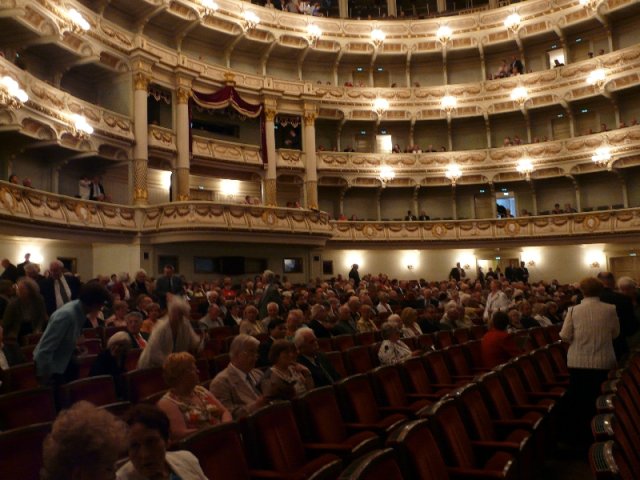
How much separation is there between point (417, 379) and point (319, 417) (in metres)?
1.75

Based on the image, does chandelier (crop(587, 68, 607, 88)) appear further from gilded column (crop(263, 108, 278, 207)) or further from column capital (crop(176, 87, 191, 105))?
column capital (crop(176, 87, 191, 105))

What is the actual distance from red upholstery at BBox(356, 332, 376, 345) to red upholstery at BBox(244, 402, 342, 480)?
378 cm

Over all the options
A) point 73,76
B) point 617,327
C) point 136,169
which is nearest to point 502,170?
point 136,169

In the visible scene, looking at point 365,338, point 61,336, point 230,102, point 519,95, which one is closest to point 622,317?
point 365,338

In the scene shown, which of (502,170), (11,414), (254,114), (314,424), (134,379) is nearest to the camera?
(11,414)

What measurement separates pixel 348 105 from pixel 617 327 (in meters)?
20.7

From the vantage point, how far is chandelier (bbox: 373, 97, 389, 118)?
2447cm

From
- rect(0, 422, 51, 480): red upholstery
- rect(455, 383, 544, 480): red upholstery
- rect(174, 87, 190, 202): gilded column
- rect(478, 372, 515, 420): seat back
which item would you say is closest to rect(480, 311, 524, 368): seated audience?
rect(478, 372, 515, 420): seat back

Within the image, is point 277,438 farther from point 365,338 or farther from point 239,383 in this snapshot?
point 365,338

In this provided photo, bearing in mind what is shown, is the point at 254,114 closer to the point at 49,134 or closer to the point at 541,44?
the point at 49,134

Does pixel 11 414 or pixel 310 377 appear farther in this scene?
pixel 310 377

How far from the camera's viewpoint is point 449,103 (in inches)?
965

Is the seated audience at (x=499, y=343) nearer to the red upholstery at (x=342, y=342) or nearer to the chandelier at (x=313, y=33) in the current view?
the red upholstery at (x=342, y=342)

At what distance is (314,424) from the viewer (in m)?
3.58
